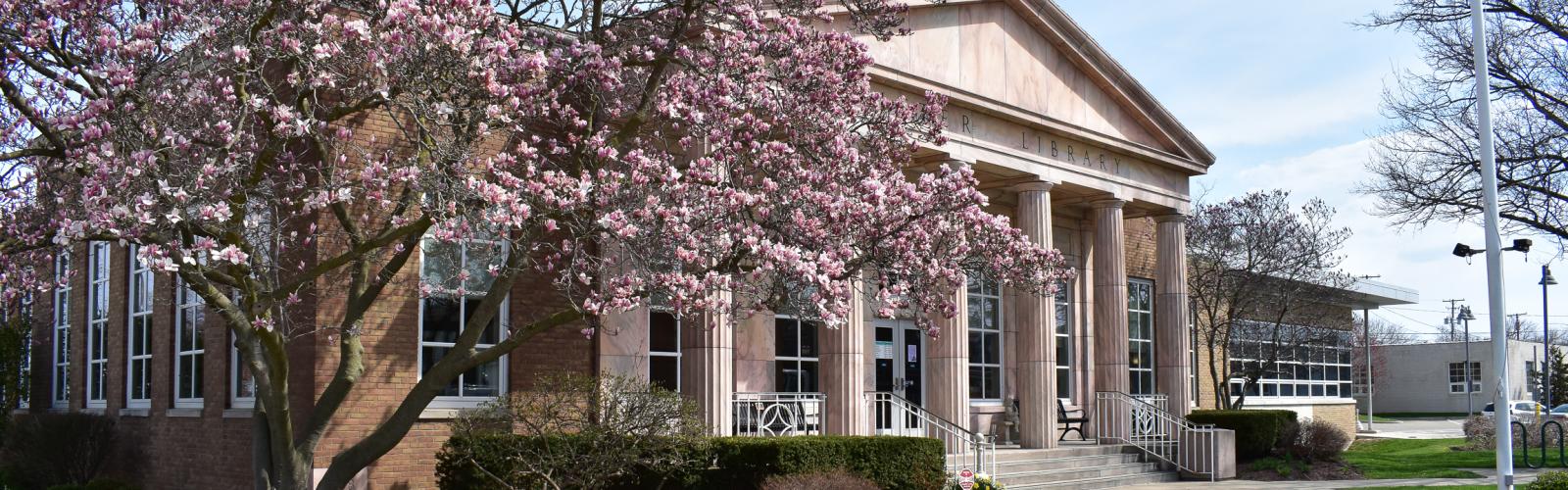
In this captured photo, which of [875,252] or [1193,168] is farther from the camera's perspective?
A: [1193,168]

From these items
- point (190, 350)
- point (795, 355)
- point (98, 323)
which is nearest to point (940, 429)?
point (795, 355)

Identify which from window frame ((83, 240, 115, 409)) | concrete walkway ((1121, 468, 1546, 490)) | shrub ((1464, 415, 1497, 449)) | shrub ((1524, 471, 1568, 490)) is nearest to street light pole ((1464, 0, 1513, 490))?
shrub ((1524, 471, 1568, 490))

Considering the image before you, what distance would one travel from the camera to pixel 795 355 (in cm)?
1953

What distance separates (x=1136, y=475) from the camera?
66.8 ft

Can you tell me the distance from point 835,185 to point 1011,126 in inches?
340

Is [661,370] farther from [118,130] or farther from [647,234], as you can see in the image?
[118,130]

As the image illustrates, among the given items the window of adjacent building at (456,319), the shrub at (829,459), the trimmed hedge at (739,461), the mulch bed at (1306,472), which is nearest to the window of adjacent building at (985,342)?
the mulch bed at (1306,472)

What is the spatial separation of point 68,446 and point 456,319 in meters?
6.48

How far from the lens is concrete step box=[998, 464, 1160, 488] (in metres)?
17.9

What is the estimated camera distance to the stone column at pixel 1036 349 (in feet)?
65.8

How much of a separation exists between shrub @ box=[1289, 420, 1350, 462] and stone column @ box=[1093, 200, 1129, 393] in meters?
3.88

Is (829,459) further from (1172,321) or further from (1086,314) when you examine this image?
(1086,314)

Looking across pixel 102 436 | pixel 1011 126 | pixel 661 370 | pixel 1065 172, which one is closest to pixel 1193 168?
pixel 1065 172

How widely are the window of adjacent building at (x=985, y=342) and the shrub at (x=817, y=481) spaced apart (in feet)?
30.9
